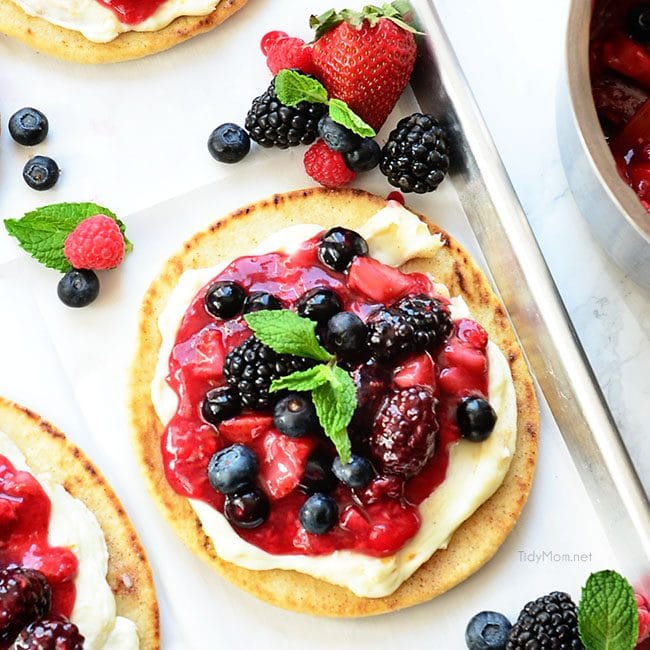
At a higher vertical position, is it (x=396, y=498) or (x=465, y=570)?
(x=396, y=498)

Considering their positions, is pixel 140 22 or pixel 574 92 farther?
pixel 140 22

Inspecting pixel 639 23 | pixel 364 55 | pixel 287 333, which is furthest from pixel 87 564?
pixel 639 23

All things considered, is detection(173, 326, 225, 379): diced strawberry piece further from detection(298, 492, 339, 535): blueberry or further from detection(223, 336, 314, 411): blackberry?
detection(298, 492, 339, 535): blueberry

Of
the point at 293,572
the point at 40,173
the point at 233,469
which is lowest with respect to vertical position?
the point at 293,572

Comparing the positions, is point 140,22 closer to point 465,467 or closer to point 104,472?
point 104,472

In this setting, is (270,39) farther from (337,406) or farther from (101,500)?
(101,500)

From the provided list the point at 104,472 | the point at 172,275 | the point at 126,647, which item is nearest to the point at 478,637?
the point at 126,647
